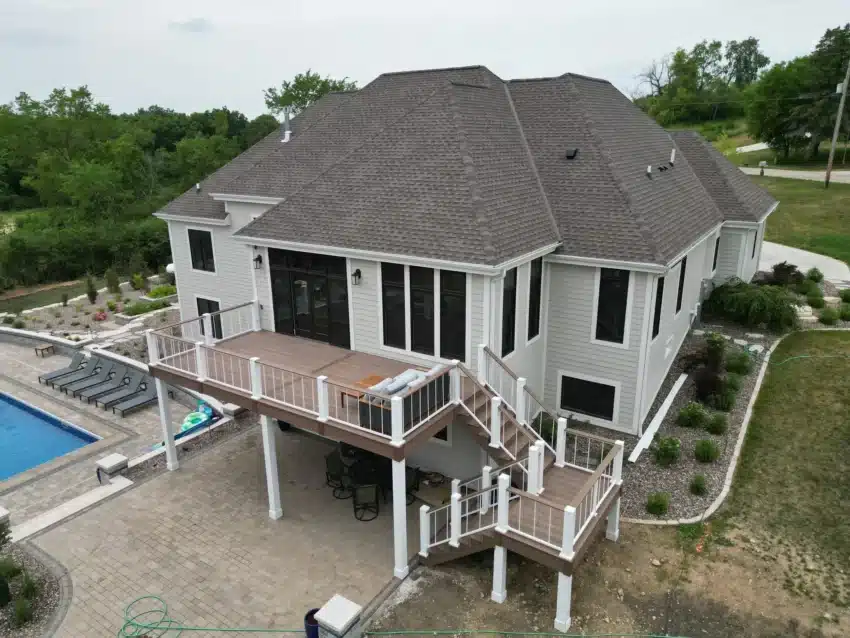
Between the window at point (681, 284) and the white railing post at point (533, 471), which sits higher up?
the window at point (681, 284)

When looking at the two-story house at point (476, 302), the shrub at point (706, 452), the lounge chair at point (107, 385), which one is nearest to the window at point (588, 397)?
the two-story house at point (476, 302)

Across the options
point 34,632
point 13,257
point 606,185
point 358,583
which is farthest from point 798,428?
point 13,257

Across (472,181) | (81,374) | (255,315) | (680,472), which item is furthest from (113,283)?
(680,472)

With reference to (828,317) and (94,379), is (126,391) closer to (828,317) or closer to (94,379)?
(94,379)

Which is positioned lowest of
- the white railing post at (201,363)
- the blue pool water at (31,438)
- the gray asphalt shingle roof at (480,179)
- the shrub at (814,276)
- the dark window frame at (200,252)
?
the blue pool water at (31,438)

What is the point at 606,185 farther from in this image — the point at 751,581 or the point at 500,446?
the point at 751,581

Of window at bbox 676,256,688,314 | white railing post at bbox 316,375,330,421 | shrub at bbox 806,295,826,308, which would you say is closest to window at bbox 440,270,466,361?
white railing post at bbox 316,375,330,421

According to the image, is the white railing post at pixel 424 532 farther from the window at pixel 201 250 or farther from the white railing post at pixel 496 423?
the window at pixel 201 250
